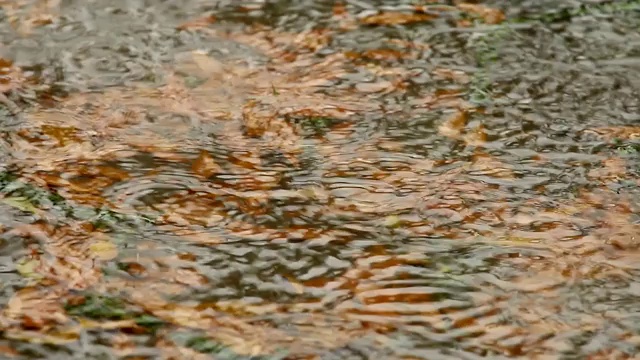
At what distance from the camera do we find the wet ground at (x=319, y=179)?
1523 mm

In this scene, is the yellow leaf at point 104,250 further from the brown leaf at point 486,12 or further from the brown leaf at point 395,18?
the brown leaf at point 486,12

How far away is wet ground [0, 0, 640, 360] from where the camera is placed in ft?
5.00

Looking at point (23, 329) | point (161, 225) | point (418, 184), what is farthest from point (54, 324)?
point (418, 184)

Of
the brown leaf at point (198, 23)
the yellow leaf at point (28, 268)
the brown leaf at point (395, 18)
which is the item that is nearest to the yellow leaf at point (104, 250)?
the yellow leaf at point (28, 268)

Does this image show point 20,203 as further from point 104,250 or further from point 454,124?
point 454,124

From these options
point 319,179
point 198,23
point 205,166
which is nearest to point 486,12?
point 198,23

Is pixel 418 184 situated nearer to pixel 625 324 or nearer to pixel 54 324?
pixel 625 324

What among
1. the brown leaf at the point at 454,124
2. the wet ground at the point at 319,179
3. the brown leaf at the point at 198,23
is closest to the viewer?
the wet ground at the point at 319,179

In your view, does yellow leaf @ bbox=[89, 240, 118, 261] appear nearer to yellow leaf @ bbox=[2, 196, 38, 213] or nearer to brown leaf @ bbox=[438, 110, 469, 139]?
yellow leaf @ bbox=[2, 196, 38, 213]

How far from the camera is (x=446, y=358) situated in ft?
4.80

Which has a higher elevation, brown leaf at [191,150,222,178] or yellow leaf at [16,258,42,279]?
brown leaf at [191,150,222,178]

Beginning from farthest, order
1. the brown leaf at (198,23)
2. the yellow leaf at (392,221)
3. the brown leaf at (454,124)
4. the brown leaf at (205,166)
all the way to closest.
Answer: the brown leaf at (198,23)
the brown leaf at (454,124)
the brown leaf at (205,166)
the yellow leaf at (392,221)

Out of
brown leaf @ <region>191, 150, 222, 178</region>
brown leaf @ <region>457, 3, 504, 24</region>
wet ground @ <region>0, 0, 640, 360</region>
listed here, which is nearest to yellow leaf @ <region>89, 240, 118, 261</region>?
wet ground @ <region>0, 0, 640, 360</region>

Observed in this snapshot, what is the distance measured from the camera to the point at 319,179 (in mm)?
1883
